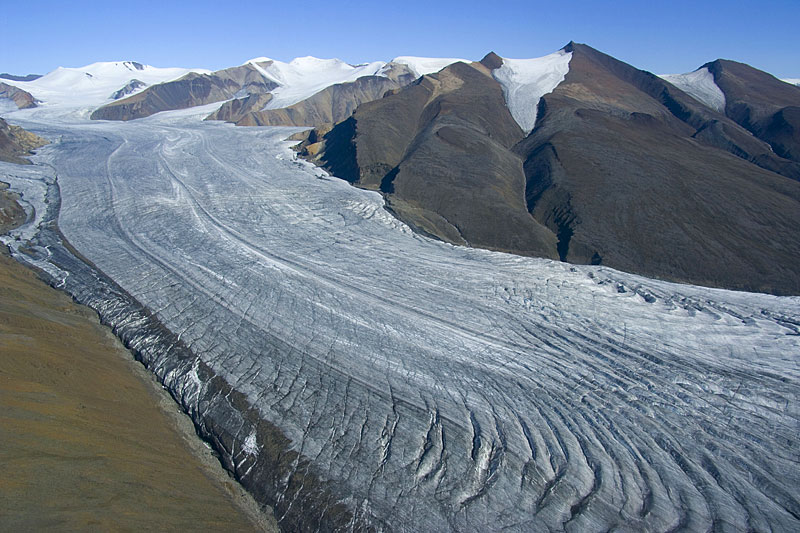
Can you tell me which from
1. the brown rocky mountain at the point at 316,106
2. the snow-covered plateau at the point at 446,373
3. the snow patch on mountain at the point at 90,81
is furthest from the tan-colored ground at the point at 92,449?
the snow patch on mountain at the point at 90,81

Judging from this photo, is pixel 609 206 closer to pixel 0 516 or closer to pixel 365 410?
pixel 365 410

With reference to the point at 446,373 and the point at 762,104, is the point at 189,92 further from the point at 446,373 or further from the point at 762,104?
the point at 446,373

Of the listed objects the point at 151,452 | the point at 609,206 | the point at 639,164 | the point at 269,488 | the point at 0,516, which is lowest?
the point at 269,488

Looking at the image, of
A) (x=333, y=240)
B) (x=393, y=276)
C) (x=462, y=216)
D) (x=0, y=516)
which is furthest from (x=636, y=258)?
(x=0, y=516)

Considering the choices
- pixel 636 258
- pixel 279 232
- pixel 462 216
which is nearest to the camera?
pixel 636 258

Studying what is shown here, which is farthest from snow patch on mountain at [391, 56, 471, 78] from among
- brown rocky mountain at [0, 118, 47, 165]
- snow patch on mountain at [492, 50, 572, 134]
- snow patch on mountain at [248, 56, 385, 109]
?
brown rocky mountain at [0, 118, 47, 165]

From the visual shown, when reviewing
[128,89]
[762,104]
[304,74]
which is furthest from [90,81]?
[762,104]
